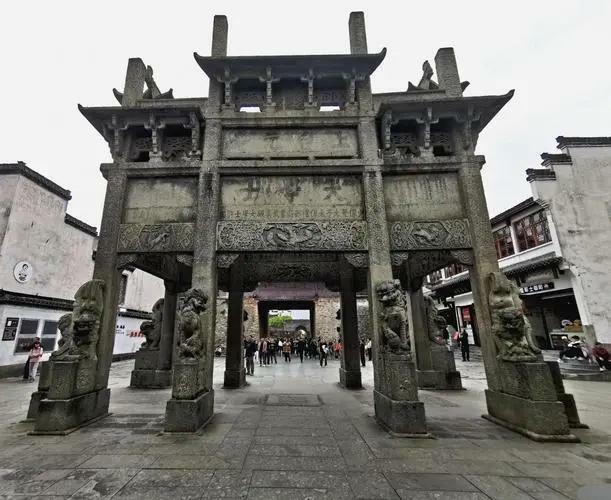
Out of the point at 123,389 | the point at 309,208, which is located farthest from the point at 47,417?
the point at 309,208

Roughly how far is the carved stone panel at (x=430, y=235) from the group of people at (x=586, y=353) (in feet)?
41.6

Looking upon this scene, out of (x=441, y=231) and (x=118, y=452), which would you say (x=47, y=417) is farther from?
(x=441, y=231)

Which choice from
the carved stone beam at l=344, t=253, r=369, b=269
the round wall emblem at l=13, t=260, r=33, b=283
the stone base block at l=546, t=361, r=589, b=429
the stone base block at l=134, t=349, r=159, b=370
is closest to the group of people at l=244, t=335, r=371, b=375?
the stone base block at l=134, t=349, r=159, b=370

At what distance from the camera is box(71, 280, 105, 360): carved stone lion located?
674 cm

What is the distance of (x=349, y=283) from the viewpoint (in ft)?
41.1

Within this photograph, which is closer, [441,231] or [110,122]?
[441,231]

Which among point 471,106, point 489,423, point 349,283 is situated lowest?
point 489,423

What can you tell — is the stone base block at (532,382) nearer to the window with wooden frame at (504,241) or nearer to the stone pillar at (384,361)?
the stone pillar at (384,361)

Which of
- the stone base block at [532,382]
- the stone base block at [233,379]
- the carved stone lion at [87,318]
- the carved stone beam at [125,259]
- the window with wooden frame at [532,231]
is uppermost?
the window with wooden frame at [532,231]

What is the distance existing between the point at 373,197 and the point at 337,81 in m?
4.06

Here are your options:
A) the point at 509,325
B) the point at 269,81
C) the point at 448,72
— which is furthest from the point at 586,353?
the point at 269,81

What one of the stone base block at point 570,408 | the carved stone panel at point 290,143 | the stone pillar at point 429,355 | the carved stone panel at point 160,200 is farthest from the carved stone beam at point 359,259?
the stone pillar at point 429,355

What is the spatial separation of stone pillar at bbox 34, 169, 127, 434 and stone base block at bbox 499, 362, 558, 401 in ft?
30.4

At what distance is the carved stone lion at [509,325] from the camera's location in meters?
6.29
